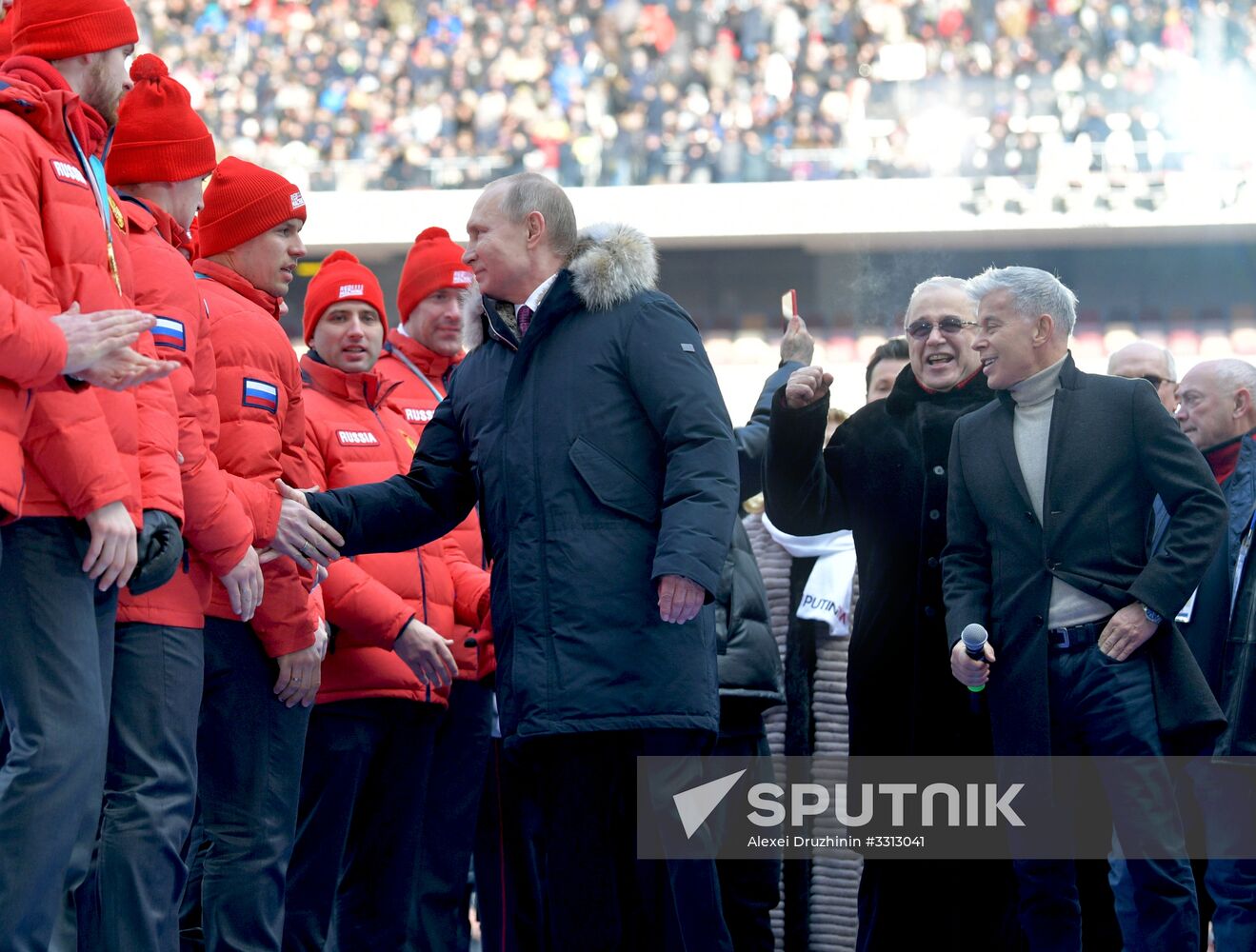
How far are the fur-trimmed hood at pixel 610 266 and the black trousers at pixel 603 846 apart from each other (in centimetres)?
82

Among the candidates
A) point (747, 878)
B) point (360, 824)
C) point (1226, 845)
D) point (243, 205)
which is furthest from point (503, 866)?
Result: point (1226, 845)

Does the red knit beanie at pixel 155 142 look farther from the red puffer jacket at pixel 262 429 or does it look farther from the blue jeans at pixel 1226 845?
the blue jeans at pixel 1226 845

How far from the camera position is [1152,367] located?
5129mm

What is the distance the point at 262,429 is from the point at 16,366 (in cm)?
95

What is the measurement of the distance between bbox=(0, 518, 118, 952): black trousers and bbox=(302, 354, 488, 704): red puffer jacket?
3.75ft

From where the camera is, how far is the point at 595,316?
3008 mm

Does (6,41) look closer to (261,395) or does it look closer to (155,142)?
(155,142)

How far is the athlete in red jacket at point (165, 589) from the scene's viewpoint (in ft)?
8.27

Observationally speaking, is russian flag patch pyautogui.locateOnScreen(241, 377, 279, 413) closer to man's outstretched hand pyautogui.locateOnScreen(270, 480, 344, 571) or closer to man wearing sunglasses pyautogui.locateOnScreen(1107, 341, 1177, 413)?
man's outstretched hand pyautogui.locateOnScreen(270, 480, 344, 571)

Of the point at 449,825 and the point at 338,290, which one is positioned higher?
the point at 338,290

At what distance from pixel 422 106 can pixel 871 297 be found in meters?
5.58

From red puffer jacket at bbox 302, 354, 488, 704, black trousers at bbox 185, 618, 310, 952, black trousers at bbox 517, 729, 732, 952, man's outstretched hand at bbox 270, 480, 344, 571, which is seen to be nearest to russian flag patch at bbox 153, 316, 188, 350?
man's outstretched hand at bbox 270, 480, 344, 571

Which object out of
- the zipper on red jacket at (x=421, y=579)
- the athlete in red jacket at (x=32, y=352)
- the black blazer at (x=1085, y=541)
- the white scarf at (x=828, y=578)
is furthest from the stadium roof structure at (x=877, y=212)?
the athlete in red jacket at (x=32, y=352)

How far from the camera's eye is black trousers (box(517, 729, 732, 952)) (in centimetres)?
277
